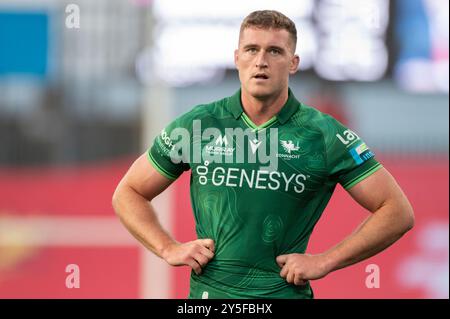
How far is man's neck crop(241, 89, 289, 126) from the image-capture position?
3785mm

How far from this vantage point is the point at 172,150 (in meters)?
3.84

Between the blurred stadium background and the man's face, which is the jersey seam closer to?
the man's face

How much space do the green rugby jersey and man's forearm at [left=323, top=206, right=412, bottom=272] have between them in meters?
0.13

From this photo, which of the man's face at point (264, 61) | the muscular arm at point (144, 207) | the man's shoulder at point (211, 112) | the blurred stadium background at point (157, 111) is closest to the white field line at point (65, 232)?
the blurred stadium background at point (157, 111)

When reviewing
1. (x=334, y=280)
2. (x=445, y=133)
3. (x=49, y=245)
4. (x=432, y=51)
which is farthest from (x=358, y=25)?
(x=49, y=245)

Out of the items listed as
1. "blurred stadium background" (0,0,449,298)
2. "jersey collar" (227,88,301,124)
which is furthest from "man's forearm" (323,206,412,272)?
"blurred stadium background" (0,0,449,298)

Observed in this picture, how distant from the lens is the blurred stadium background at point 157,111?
8.52 metres

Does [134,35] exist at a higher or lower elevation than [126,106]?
higher

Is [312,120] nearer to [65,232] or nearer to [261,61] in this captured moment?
[261,61]

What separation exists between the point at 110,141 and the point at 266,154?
5.75 m

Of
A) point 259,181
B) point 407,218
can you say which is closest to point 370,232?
point 407,218
